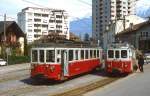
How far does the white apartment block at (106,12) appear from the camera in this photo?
99500 mm

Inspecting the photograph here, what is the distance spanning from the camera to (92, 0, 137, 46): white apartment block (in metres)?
99.5

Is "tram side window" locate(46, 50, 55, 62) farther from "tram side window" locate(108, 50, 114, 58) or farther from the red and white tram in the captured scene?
"tram side window" locate(108, 50, 114, 58)

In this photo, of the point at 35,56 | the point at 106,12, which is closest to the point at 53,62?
the point at 35,56

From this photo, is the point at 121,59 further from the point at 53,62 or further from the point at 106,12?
the point at 106,12

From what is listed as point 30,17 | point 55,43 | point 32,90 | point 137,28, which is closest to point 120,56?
point 55,43

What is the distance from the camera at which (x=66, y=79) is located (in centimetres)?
2941

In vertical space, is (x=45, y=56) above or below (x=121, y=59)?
above

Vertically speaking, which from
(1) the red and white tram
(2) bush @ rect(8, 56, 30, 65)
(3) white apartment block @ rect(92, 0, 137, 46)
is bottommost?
(2) bush @ rect(8, 56, 30, 65)

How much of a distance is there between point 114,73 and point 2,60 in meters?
36.1

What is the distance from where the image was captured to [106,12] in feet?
364

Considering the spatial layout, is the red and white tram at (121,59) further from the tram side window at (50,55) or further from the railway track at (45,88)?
the tram side window at (50,55)

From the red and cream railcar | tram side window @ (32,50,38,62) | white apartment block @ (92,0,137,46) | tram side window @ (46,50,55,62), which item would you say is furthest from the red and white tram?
white apartment block @ (92,0,137,46)

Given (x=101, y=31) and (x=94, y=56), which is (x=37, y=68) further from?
(x=101, y=31)

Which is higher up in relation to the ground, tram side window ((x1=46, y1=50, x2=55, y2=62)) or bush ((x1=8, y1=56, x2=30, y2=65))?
tram side window ((x1=46, y1=50, x2=55, y2=62))
